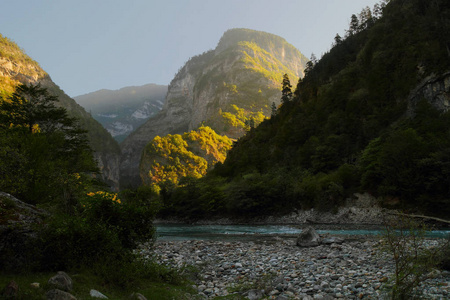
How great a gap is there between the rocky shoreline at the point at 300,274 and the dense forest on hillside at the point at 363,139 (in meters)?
20.3

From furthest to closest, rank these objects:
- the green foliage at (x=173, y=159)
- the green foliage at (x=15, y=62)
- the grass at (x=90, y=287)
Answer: the green foliage at (x=173, y=159), the green foliage at (x=15, y=62), the grass at (x=90, y=287)

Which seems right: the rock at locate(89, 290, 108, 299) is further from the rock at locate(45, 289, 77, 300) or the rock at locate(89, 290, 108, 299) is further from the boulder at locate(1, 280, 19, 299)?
the boulder at locate(1, 280, 19, 299)

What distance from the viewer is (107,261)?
9273 mm

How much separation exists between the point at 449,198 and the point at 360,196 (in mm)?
10838

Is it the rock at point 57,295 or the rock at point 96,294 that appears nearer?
the rock at point 57,295

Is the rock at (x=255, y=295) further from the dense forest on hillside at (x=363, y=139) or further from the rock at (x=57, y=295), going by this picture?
the dense forest on hillside at (x=363, y=139)

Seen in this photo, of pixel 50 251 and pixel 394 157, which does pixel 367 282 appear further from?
pixel 394 157

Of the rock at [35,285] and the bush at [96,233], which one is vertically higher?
the bush at [96,233]

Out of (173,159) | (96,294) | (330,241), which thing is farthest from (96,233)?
(173,159)

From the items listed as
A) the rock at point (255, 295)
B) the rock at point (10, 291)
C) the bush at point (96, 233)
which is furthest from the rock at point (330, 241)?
the rock at point (10, 291)

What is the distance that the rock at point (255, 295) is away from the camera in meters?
9.21

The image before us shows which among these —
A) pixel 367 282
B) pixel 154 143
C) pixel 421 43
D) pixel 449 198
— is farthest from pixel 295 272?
pixel 154 143

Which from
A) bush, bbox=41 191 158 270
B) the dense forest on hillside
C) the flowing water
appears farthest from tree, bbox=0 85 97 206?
the dense forest on hillside

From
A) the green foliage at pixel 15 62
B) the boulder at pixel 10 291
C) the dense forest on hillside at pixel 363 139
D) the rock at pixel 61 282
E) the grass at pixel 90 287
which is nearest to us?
the boulder at pixel 10 291
